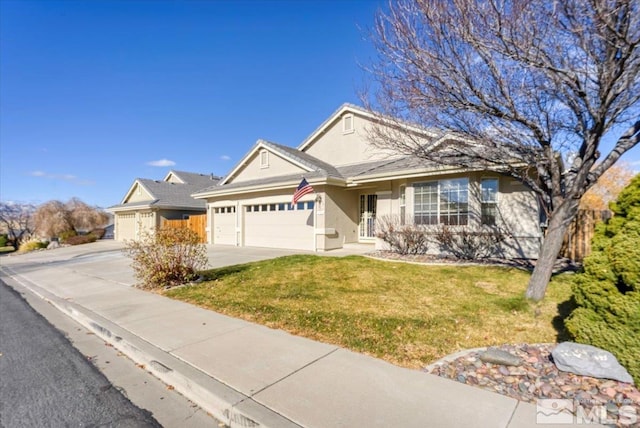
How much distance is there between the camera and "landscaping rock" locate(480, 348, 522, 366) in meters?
3.55

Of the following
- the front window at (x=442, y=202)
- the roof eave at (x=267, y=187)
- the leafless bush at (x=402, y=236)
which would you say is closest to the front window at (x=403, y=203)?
the leafless bush at (x=402, y=236)

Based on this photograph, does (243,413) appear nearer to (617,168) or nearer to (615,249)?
(615,249)

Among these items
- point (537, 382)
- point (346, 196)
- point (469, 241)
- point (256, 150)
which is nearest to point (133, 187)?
point (256, 150)

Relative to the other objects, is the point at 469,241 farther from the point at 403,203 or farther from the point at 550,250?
the point at 550,250

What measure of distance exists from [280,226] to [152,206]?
12.7 meters

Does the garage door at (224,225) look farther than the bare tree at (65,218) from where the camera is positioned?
No

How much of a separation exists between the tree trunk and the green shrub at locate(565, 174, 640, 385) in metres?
1.97

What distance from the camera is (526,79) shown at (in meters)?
6.02

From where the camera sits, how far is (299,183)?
14.4 meters

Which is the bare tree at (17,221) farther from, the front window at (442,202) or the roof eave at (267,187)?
the front window at (442,202)

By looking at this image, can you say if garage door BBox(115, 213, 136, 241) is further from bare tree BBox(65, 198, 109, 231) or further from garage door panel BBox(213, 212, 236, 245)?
garage door panel BBox(213, 212, 236, 245)

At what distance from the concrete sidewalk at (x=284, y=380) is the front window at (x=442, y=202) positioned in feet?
28.7

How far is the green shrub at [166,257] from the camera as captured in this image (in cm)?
816

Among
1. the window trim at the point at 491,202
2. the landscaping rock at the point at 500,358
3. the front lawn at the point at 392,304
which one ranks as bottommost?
the front lawn at the point at 392,304
